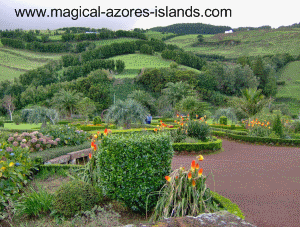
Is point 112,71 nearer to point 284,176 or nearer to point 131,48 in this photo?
point 131,48

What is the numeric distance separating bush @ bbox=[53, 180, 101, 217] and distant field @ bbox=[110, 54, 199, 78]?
201 feet

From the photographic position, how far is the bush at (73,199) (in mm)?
3369

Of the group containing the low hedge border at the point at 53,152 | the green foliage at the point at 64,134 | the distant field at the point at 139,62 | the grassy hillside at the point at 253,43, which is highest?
the grassy hillside at the point at 253,43

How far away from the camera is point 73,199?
3426mm

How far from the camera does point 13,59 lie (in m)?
70.8

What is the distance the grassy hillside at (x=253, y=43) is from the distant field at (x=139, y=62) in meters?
22.3

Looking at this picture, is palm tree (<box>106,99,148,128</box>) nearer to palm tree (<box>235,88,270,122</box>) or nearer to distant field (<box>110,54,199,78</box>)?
palm tree (<box>235,88,270,122</box>)

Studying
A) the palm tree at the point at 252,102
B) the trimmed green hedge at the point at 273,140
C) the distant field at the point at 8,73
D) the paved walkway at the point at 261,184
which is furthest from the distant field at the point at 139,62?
the paved walkway at the point at 261,184

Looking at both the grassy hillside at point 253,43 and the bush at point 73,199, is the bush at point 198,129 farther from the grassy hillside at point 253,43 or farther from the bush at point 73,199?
the grassy hillside at point 253,43

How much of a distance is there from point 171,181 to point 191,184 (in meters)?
0.28

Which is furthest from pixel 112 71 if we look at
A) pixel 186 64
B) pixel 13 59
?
pixel 13 59

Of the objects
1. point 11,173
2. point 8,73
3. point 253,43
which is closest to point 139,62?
point 8,73

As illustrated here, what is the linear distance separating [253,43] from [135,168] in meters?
93.2

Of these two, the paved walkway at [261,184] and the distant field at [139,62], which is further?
the distant field at [139,62]
